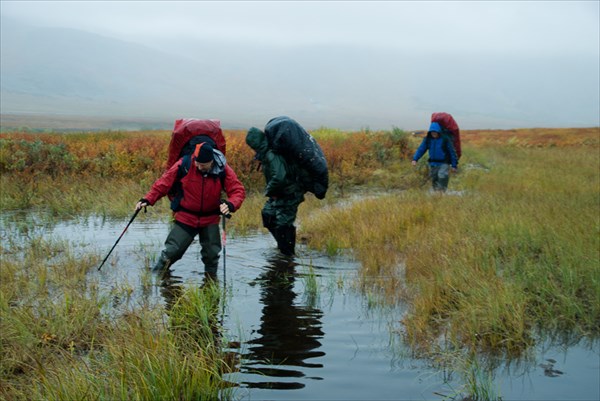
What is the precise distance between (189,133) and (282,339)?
113 inches

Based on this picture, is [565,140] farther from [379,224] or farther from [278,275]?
[278,275]

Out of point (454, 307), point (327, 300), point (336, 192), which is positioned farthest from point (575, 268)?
point (336, 192)

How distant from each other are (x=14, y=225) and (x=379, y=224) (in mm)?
6104

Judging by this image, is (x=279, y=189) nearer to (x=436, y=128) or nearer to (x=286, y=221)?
(x=286, y=221)

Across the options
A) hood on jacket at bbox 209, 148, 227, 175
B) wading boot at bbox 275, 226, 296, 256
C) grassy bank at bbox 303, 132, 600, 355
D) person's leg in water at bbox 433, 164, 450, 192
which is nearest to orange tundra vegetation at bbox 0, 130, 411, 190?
person's leg in water at bbox 433, 164, 450, 192

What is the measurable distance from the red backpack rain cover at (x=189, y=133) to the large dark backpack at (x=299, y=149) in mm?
1195

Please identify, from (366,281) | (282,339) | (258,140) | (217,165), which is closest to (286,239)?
(258,140)

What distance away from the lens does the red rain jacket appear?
7996 millimetres

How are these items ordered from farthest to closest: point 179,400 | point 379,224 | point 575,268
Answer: point 379,224
point 575,268
point 179,400

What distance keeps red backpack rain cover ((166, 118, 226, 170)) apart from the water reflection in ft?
6.01

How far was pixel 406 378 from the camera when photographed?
547 cm

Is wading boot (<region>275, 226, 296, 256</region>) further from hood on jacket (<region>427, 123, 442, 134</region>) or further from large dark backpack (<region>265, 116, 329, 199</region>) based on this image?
hood on jacket (<region>427, 123, 442, 134</region>)

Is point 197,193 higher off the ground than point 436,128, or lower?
lower

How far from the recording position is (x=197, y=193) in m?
8.06
